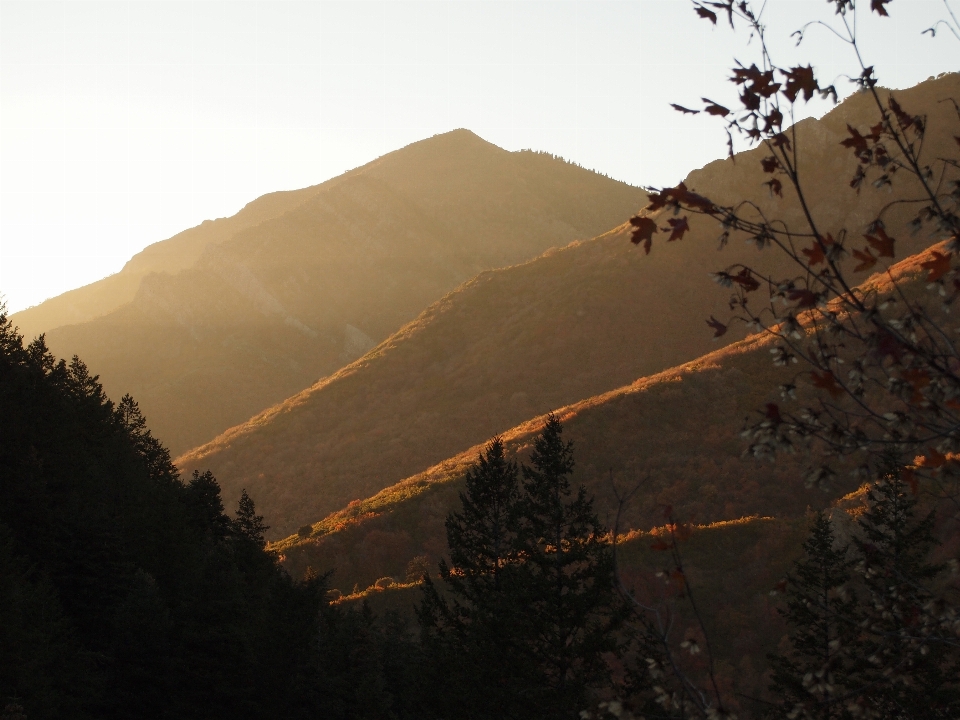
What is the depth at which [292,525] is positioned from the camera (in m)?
66.2

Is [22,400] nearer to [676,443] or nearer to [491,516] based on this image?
[491,516]

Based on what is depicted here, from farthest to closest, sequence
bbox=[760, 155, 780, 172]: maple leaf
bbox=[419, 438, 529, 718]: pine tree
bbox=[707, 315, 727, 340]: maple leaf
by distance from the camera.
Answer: bbox=[419, 438, 529, 718]: pine tree → bbox=[760, 155, 780, 172]: maple leaf → bbox=[707, 315, 727, 340]: maple leaf

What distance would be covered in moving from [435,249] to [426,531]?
348 feet

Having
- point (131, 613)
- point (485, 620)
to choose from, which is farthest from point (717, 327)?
point (131, 613)

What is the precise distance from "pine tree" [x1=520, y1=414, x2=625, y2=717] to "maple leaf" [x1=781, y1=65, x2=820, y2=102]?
42.6 ft

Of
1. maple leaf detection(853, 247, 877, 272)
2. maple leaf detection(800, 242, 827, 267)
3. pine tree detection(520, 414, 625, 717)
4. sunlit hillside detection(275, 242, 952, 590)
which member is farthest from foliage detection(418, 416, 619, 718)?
sunlit hillside detection(275, 242, 952, 590)

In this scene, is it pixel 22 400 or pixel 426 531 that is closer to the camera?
pixel 22 400

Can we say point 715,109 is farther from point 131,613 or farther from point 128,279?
point 128,279

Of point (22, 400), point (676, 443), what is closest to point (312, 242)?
point (676, 443)

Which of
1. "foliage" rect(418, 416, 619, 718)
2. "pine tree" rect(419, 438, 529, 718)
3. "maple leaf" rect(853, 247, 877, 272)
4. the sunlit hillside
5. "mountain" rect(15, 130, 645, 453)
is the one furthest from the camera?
"mountain" rect(15, 130, 645, 453)

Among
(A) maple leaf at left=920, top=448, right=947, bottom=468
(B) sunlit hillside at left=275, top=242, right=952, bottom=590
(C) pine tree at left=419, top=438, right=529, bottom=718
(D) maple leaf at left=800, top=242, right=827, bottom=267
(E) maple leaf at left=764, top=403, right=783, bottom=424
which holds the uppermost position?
(D) maple leaf at left=800, top=242, right=827, bottom=267

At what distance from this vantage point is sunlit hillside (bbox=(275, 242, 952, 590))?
47.0 m

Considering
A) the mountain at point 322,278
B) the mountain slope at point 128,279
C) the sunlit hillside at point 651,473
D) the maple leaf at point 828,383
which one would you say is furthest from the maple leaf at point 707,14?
the mountain slope at point 128,279

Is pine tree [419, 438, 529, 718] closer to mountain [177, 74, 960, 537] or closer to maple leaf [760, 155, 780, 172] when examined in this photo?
maple leaf [760, 155, 780, 172]
